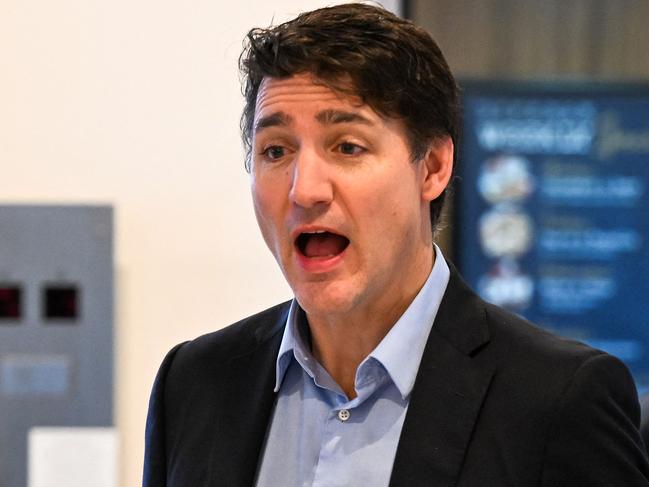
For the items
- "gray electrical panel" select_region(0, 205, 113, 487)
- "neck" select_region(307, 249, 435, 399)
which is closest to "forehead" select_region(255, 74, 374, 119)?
"neck" select_region(307, 249, 435, 399)

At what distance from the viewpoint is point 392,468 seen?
122 cm

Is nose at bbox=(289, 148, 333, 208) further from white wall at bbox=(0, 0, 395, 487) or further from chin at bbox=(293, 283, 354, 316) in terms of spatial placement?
white wall at bbox=(0, 0, 395, 487)

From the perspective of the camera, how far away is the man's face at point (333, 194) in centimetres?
124

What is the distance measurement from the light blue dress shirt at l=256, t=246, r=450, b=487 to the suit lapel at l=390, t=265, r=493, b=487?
0.03 m

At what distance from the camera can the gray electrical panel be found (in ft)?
7.95

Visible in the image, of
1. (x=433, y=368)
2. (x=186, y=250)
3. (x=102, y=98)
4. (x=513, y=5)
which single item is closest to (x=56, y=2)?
(x=102, y=98)

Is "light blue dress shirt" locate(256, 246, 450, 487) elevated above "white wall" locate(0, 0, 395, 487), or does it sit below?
below

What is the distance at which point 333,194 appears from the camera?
4.05 ft

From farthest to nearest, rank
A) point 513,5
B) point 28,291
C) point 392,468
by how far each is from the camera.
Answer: point 513,5 < point 28,291 < point 392,468

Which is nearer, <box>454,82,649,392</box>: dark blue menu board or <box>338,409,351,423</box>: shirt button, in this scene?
<box>338,409,351,423</box>: shirt button

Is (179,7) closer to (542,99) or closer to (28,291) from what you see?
(28,291)

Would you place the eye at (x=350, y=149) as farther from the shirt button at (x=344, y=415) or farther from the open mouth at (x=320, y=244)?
the shirt button at (x=344, y=415)

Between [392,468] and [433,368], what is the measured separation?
0.43 ft

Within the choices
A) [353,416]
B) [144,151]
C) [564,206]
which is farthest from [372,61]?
[564,206]
